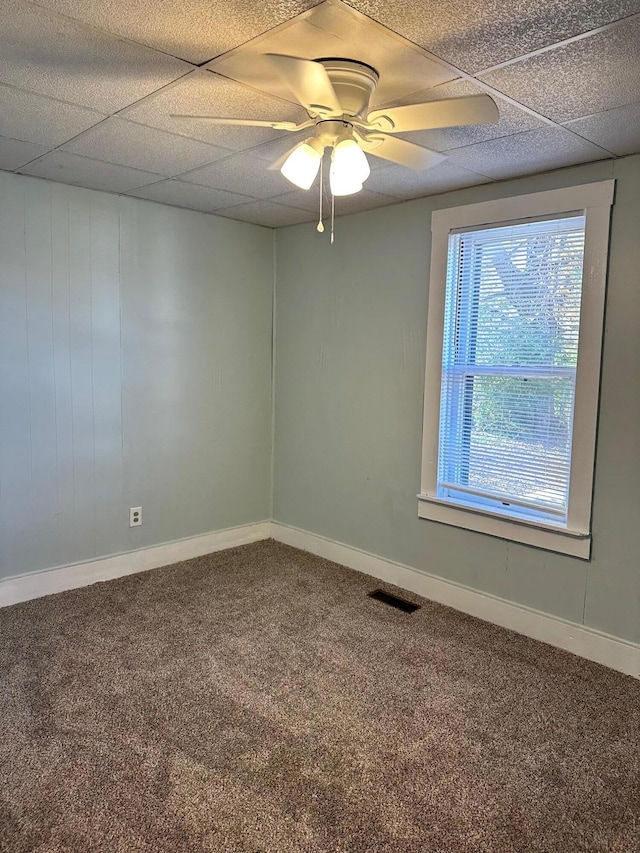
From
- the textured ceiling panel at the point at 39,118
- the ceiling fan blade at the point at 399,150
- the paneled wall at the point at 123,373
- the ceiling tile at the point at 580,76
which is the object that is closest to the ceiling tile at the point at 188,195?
the paneled wall at the point at 123,373

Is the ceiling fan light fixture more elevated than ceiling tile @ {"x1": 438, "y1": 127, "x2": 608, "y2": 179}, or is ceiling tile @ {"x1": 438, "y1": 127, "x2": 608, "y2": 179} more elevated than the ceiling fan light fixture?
ceiling tile @ {"x1": 438, "y1": 127, "x2": 608, "y2": 179}

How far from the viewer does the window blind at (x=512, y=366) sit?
9.23ft

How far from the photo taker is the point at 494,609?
3.14 metres

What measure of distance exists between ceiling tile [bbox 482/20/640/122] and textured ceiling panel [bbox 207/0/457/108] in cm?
23

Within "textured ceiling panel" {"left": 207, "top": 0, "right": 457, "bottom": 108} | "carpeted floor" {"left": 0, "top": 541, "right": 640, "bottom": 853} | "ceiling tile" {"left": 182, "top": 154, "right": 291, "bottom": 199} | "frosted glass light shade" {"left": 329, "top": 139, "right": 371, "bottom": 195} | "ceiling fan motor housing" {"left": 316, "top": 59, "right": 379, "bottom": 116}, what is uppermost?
"ceiling tile" {"left": 182, "top": 154, "right": 291, "bottom": 199}

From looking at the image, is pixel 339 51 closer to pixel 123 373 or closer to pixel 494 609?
pixel 123 373

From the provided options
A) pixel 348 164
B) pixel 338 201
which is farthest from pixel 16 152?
pixel 348 164

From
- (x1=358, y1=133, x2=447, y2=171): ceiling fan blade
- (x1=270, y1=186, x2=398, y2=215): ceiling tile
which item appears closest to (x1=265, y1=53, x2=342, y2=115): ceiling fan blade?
(x1=358, y1=133, x2=447, y2=171): ceiling fan blade

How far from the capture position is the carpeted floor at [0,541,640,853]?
175 centimetres

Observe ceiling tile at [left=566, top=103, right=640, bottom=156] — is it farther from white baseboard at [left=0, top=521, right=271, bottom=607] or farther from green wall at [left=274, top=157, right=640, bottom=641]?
white baseboard at [left=0, top=521, right=271, bottom=607]

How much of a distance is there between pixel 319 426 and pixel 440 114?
2.62 meters

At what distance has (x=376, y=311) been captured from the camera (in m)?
3.66

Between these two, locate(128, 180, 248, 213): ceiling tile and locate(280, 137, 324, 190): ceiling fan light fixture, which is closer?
locate(280, 137, 324, 190): ceiling fan light fixture

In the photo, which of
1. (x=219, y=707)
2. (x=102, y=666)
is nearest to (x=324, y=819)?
(x=219, y=707)
